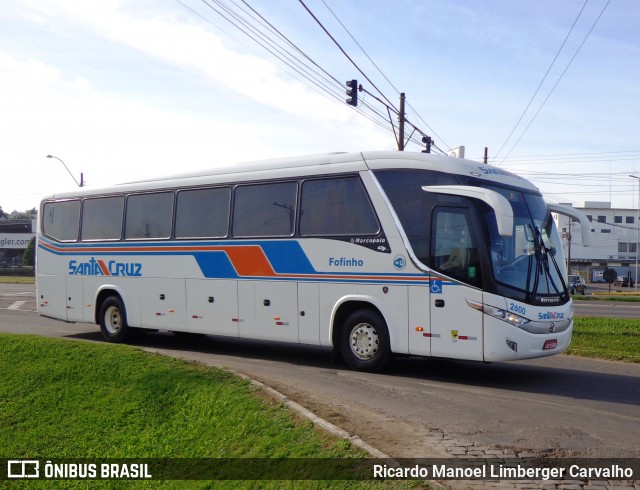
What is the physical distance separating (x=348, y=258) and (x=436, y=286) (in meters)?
1.75

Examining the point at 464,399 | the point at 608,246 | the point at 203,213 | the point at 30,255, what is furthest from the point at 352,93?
the point at 608,246

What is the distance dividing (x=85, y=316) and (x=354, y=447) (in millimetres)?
11919

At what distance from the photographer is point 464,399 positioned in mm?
9570

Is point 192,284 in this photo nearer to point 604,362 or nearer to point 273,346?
point 273,346

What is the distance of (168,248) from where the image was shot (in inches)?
600

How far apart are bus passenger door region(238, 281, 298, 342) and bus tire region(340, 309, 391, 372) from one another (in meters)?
1.15

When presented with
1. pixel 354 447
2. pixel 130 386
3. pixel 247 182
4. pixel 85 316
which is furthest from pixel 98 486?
pixel 85 316

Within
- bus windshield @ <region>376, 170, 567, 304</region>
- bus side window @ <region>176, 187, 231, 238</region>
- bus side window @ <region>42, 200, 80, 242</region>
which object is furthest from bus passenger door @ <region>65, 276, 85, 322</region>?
bus windshield @ <region>376, 170, 567, 304</region>

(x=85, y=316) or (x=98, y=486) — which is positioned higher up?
(x=85, y=316)

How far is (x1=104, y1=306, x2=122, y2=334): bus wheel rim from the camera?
16453mm

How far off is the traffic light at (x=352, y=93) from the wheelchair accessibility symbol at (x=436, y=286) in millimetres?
9426

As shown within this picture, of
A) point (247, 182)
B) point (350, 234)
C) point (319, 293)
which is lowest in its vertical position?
point (319, 293)

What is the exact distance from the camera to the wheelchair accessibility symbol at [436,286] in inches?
432

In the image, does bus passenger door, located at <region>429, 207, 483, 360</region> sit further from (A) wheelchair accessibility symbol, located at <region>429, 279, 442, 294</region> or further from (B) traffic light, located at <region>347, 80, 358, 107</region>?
(B) traffic light, located at <region>347, 80, 358, 107</region>
